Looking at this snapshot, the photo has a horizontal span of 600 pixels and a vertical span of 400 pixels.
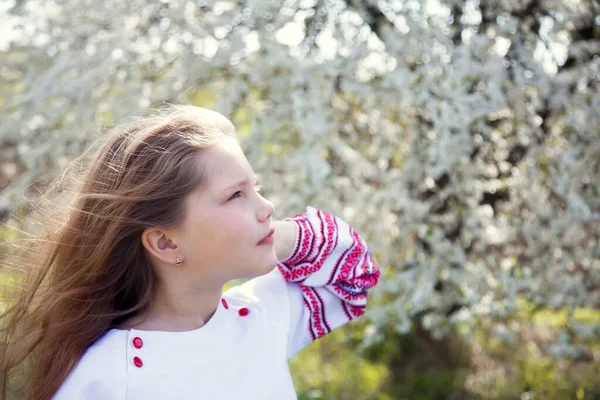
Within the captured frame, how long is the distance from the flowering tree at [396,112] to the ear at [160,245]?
106 cm

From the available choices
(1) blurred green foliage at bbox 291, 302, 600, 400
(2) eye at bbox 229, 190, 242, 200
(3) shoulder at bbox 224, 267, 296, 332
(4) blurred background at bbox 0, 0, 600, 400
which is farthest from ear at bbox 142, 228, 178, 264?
(1) blurred green foliage at bbox 291, 302, 600, 400

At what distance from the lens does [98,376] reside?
114 cm

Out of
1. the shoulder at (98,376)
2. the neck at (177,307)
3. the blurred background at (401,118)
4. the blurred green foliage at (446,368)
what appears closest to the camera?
the shoulder at (98,376)

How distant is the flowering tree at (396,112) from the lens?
2.39m

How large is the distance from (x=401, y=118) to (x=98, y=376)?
5.55 ft

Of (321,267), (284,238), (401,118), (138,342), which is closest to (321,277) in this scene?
(321,267)

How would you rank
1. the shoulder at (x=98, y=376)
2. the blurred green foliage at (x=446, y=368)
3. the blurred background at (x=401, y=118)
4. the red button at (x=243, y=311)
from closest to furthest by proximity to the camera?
the shoulder at (x=98, y=376) < the red button at (x=243, y=311) < the blurred background at (x=401, y=118) < the blurred green foliage at (x=446, y=368)

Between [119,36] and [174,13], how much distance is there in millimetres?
243

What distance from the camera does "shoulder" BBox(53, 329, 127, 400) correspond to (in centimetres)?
113

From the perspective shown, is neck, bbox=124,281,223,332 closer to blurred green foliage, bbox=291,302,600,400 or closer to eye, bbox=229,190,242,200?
eye, bbox=229,190,242,200

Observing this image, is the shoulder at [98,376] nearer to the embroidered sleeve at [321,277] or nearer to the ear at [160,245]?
the ear at [160,245]

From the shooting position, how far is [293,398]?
1.32 meters

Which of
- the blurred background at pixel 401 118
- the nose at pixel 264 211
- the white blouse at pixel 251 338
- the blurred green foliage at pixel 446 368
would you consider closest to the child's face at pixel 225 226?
the nose at pixel 264 211

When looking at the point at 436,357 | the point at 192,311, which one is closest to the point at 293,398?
the point at 192,311
